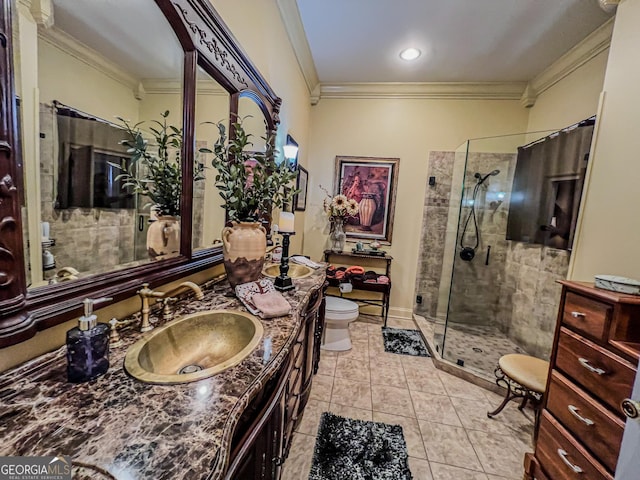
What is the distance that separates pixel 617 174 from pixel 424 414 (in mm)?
1817

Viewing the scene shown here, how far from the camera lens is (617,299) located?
978 millimetres

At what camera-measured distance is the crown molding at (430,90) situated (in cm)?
302

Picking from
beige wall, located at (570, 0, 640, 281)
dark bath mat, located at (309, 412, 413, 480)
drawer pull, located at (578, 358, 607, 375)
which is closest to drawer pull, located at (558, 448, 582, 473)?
drawer pull, located at (578, 358, 607, 375)

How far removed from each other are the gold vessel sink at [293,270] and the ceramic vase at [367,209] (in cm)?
161

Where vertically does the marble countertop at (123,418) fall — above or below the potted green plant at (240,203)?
below

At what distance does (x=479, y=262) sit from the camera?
3.05 metres

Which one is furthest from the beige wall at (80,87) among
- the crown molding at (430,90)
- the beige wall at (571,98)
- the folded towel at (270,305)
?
the beige wall at (571,98)

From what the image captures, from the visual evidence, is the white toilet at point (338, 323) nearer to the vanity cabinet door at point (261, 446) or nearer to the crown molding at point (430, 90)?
the vanity cabinet door at point (261, 446)

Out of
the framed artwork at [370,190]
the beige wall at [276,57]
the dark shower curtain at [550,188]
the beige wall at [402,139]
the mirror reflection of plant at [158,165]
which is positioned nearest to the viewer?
the mirror reflection of plant at [158,165]

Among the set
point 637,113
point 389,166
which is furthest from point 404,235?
point 637,113

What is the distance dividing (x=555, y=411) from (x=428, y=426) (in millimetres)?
723

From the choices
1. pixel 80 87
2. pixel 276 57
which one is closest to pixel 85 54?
pixel 80 87

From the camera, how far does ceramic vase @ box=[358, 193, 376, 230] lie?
3375mm

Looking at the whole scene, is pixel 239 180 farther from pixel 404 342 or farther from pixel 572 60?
pixel 572 60
